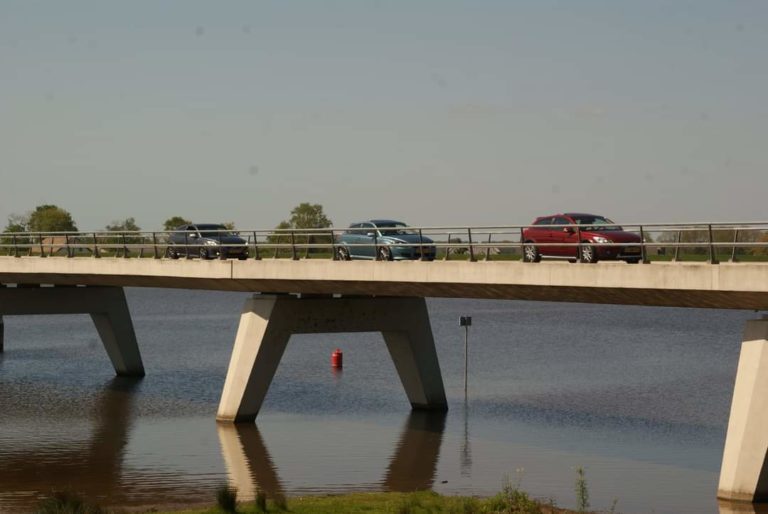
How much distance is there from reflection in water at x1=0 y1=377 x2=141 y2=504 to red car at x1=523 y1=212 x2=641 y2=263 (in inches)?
486

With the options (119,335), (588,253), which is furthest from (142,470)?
(119,335)

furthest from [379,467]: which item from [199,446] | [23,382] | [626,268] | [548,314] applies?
[548,314]

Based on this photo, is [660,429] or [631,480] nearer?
[631,480]

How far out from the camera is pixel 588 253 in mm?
31594

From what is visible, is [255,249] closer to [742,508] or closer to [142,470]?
[142,470]

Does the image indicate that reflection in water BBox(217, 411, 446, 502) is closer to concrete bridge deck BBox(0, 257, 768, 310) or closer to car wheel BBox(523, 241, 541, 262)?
concrete bridge deck BBox(0, 257, 768, 310)

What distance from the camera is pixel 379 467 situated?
33.2m

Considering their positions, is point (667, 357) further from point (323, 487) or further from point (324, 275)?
point (323, 487)

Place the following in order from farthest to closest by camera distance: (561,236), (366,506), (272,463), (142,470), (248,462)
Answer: (561,236) < (248,462) < (272,463) < (142,470) < (366,506)

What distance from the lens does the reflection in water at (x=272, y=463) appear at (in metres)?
30.4

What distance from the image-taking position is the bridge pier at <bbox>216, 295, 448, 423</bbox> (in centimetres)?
4062

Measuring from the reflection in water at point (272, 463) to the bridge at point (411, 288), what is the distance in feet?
7.21

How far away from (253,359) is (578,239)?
12484mm

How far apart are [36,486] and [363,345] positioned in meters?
50.5
